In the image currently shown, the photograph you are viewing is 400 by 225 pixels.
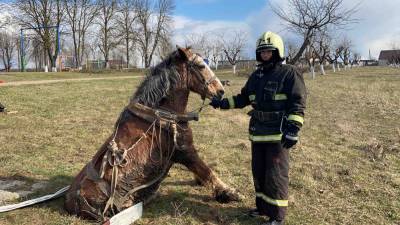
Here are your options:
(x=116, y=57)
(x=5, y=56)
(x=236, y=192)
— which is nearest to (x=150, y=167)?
(x=236, y=192)

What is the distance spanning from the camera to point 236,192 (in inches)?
194

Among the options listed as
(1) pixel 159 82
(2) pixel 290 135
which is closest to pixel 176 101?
(1) pixel 159 82

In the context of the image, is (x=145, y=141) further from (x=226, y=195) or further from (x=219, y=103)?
(x=226, y=195)

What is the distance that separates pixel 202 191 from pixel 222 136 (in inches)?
141

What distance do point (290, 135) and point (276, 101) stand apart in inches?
16.1

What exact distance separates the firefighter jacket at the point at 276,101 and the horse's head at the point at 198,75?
47cm

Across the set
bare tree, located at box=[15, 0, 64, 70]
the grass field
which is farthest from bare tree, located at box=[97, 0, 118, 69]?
the grass field

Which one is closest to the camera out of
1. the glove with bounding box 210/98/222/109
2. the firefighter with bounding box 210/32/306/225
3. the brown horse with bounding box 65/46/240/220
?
the firefighter with bounding box 210/32/306/225

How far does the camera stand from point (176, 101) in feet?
14.4

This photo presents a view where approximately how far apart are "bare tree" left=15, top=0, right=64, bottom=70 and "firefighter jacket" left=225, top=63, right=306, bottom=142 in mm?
41422

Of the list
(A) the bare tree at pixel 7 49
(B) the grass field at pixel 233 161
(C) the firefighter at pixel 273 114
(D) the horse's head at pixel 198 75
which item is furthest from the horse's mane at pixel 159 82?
(A) the bare tree at pixel 7 49

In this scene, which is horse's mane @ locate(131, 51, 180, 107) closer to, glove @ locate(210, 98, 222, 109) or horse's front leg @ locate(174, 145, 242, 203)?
glove @ locate(210, 98, 222, 109)

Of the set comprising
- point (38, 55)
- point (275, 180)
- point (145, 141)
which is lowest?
point (275, 180)

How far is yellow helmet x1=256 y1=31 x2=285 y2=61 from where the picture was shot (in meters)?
4.11
